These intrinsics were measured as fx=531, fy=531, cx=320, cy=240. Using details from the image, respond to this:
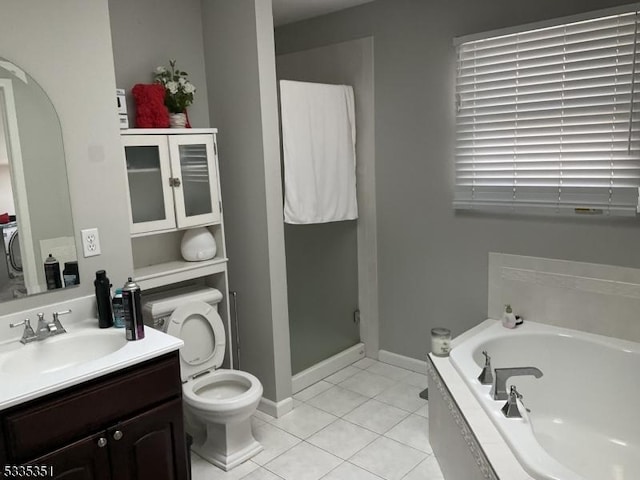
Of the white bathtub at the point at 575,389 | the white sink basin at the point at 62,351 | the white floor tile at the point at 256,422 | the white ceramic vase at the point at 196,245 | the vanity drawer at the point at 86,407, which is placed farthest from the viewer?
the white floor tile at the point at 256,422

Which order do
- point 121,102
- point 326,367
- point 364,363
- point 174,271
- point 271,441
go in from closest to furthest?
point 121,102 < point 174,271 < point 271,441 < point 326,367 < point 364,363

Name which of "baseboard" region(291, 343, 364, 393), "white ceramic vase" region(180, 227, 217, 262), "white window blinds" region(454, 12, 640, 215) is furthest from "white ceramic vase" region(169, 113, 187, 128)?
"baseboard" region(291, 343, 364, 393)

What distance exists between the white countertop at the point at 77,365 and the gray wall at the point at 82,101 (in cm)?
17

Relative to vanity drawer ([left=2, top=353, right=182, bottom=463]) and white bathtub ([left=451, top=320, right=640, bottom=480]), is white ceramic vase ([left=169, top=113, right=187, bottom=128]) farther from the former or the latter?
white bathtub ([left=451, top=320, right=640, bottom=480])

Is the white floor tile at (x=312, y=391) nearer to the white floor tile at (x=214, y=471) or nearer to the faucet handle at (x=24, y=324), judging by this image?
the white floor tile at (x=214, y=471)

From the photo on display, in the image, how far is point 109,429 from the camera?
1908 millimetres

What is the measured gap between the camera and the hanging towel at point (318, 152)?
3.18 meters

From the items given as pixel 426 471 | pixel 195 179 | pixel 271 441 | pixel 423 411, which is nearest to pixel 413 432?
pixel 423 411

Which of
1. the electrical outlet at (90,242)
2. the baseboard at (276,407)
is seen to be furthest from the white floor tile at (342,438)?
the electrical outlet at (90,242)

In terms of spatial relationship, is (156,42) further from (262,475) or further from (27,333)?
(262,475)

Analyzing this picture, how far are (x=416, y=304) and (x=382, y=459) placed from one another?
45.2 inches

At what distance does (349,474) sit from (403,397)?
835 mm

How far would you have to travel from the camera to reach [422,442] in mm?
2791

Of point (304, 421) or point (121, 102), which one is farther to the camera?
point (304, 421)
